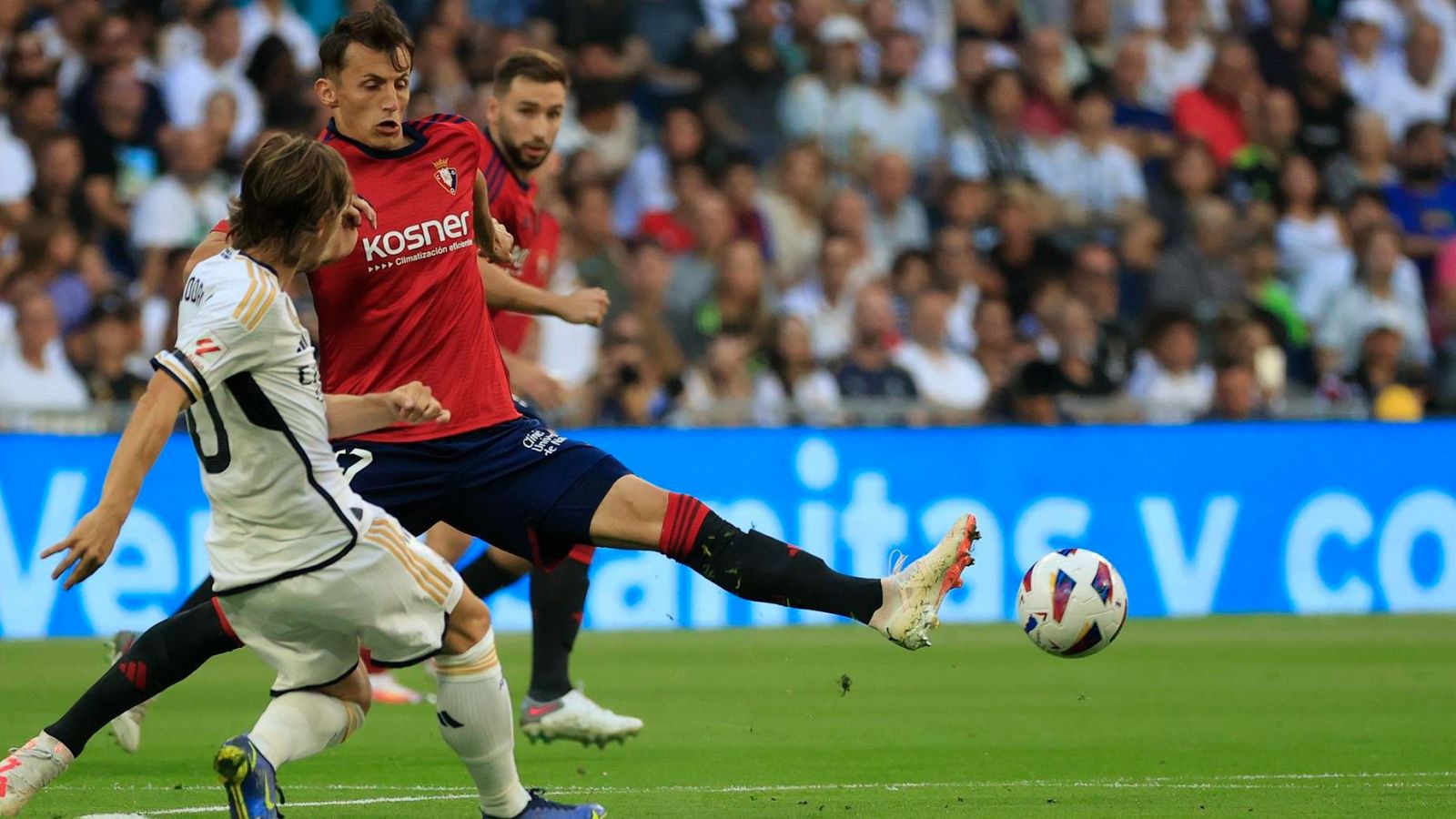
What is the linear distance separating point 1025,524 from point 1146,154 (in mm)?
5346

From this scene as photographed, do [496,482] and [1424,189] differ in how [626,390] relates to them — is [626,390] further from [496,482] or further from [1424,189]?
[1424,189]

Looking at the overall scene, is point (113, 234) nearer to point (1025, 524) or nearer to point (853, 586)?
point (1025, 524)

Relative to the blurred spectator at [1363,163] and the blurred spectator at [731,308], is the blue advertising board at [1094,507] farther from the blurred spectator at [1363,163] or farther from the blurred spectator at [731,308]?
the blurred spectator at [1363,163]

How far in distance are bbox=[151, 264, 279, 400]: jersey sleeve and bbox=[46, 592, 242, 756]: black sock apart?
107cm

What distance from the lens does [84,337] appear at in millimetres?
13203

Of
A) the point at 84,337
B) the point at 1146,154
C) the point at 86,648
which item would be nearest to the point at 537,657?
the point at 86,648

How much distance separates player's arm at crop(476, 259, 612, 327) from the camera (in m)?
6.93

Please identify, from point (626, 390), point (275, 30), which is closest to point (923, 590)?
point (626, 390)

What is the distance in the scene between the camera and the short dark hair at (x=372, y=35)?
6094 mm

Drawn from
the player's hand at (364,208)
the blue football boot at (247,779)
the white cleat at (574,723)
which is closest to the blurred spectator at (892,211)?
the white cleat at (574,723)

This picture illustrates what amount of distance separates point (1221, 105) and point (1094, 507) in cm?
592

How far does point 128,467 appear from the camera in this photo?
15.5ft

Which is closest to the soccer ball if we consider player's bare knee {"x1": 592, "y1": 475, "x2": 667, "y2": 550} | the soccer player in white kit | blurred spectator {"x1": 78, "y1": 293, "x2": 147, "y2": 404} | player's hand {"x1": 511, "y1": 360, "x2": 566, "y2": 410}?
player's bare knee {"x1": 592, "y1": 475, "x2": 667, "y2": 550}

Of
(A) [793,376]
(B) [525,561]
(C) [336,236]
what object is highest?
(C) [336,236]
